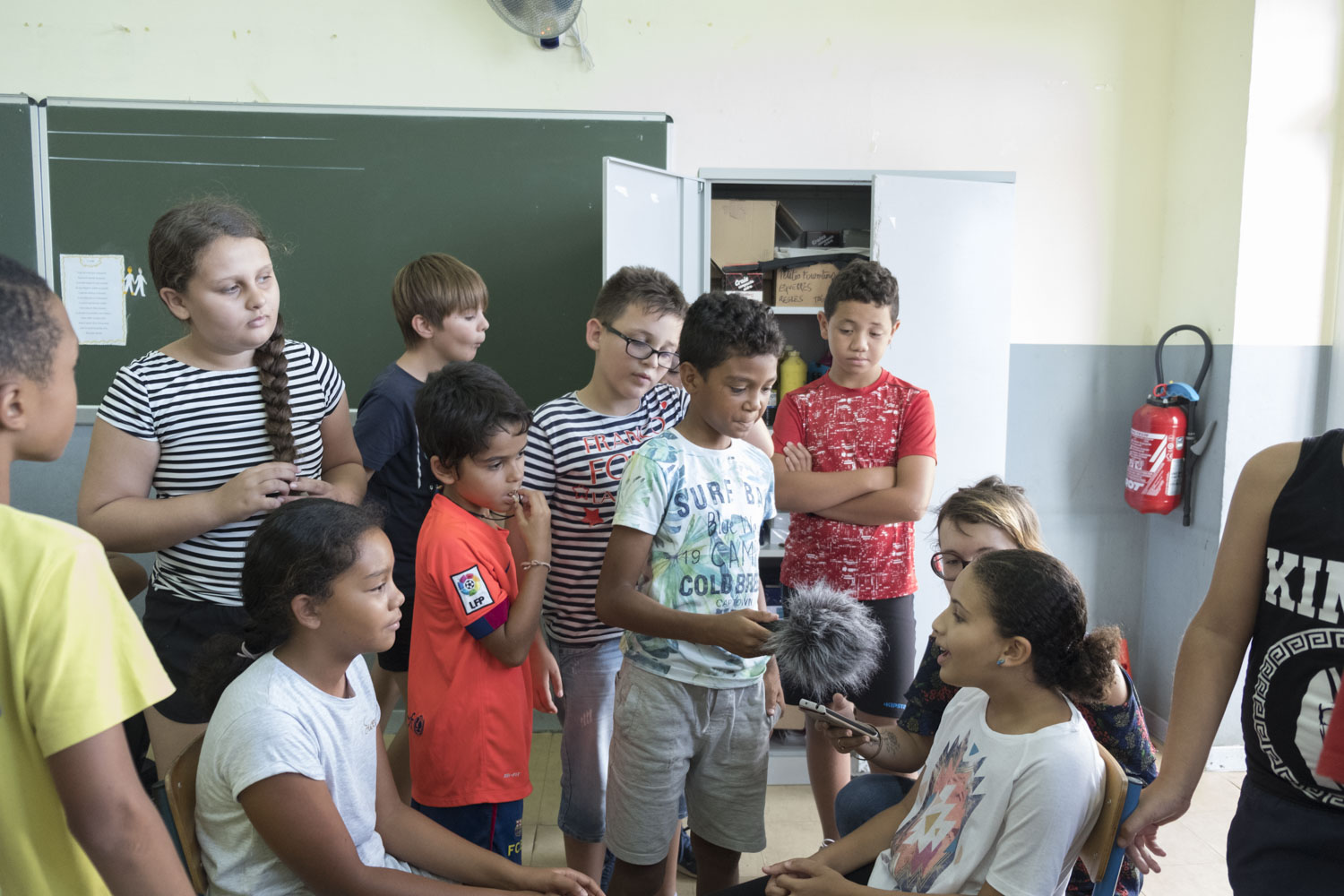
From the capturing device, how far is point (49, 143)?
311cm

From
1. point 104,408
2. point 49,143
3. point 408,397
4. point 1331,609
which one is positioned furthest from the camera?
point 49,143

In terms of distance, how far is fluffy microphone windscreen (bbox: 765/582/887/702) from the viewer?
145cm

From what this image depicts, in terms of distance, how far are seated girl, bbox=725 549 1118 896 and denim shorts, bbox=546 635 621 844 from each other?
0.53 m

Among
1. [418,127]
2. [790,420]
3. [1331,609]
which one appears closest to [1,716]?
[1331,609]

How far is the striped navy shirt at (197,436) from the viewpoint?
4.82 feet

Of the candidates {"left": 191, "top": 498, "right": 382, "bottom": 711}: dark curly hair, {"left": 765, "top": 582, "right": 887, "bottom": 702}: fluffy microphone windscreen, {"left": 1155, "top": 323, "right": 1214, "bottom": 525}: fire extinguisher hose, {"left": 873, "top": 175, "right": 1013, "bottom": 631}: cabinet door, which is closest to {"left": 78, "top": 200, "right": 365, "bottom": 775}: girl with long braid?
{"left": 191, "top": 498, "right": 382, "bottom": 711}: dark curly hair

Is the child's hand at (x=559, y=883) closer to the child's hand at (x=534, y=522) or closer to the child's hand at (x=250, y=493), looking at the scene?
the child's hand at (x=534, y=522)

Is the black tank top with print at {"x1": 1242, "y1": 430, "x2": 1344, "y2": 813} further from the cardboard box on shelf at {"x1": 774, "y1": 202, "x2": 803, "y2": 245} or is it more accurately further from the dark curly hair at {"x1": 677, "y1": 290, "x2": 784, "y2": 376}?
the cardboard box on shelf at {"x1": 774, "y1": 202, "x2": 803, "y2": 245}

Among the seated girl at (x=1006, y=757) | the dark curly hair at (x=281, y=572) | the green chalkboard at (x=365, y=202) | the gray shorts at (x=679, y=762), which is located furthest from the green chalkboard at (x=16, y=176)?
the seated girl at (x=1006, y=757)

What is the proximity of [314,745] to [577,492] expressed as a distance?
74 cm

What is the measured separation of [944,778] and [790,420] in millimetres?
1100

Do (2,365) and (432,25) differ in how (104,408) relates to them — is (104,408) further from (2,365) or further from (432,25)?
(432,25)

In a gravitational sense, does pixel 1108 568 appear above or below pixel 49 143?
below

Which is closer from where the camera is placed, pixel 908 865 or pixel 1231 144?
pixel 908 865
